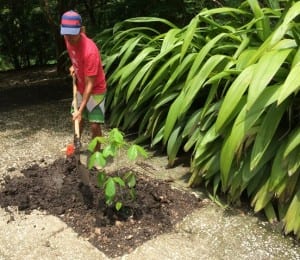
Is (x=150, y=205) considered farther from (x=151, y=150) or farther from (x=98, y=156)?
(x=151, y=150)

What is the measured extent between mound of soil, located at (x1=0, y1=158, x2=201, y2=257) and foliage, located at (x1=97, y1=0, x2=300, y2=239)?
0.34 m

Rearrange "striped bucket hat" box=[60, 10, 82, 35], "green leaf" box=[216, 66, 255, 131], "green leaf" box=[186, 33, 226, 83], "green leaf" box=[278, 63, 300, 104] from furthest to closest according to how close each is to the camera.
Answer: "green leaf" box=[186, 33, 226, 83] → "striped bucket hat" box=[60, 10, 82, 35] → "green leaf" box=[216, 66, 255, 131] → "green leaf" box=[278, 63, 300, 104]

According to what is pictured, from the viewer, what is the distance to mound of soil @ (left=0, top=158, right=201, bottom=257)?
10.1 ft

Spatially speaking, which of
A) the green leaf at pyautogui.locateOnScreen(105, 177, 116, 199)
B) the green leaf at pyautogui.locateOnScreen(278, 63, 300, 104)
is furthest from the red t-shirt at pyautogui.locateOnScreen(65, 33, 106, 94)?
the green leaf at pyautogui.locateOnScreen(278, 63, 300, 104)

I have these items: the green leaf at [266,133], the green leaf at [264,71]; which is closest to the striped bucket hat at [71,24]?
the green leaf at [264,71]

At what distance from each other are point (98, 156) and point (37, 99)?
327cm

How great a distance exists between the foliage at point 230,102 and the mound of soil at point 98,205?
336mm

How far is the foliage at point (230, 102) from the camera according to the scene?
313cm

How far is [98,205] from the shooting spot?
334 cm

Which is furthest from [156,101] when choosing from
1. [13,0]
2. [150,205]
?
[13,0]

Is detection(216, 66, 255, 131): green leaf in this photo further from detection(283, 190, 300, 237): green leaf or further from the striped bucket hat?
the striped bucket hat

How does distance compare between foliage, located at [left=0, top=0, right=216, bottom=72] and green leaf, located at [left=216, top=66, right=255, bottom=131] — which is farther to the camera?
foliage, located at [left=0, top=0, right=216, bottom=72]

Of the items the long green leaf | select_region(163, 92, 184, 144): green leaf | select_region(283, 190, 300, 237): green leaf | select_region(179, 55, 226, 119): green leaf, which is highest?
select_region(179, 55, 226, 119): green leaf

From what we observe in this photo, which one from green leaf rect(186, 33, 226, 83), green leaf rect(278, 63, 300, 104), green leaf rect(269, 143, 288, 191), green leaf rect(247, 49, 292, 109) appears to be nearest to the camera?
green leaf rect(278, 63, 300, 104)
